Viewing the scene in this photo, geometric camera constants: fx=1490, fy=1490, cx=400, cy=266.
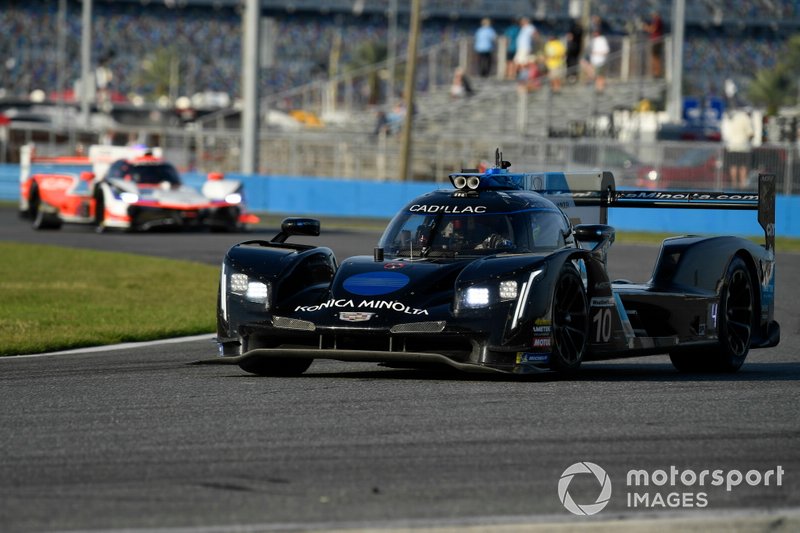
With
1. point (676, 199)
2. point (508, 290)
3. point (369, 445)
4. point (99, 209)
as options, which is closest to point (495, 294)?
point (508, 290)

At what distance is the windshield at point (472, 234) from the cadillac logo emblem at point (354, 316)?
3.21 ft

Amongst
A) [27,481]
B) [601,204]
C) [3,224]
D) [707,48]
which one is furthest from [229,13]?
[27,481]

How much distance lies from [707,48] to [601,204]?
63.5m

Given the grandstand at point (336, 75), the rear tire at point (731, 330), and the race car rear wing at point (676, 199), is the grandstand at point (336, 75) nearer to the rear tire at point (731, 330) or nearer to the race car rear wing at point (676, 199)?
the race car rear wing at point (676, 199)

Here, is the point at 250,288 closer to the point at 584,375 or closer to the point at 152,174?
the point at 584,375

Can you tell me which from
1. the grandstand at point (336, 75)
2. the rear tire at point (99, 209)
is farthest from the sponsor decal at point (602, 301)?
the grandstand at point (336, 75)

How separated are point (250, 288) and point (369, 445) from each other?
293 cm

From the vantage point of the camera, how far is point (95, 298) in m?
16.0

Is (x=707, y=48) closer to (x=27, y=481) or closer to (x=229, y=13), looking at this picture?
(x=229, y=13)

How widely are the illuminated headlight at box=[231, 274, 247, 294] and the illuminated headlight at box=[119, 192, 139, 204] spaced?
61.2 ft

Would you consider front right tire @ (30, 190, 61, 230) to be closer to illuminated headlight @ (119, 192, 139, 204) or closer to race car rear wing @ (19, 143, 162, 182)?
race car rear wing @ (19, 143, 162, 182)

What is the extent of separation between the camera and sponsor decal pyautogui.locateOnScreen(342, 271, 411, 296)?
8969 mm

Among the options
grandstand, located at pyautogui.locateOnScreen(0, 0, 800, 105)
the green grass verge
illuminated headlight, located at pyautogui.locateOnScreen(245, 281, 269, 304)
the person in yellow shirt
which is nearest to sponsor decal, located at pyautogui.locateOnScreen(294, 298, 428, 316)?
illuminated headlight, located at pyautogui.locateOnScreen(245, 281, 269, 304)

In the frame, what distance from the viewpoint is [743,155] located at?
33.1 m
